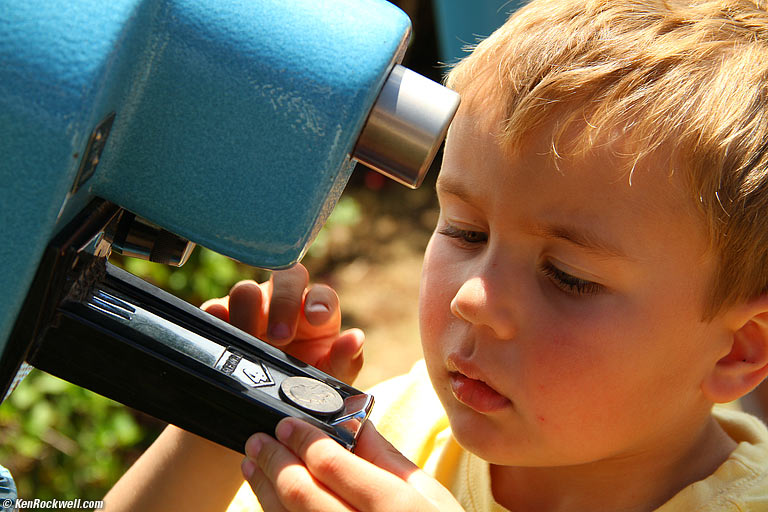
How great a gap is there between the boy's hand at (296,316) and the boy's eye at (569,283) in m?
0.40

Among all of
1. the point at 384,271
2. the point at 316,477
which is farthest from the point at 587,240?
the point at 384,271

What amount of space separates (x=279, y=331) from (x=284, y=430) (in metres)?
0.44

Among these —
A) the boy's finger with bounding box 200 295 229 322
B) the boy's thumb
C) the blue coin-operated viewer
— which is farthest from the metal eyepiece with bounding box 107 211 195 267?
the boy's finger with bounding box 200 295 229 322

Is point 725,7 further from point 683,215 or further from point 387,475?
point 387,475

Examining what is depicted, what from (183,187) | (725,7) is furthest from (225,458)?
(725,7)

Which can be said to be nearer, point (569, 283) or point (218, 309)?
point (569, 283)

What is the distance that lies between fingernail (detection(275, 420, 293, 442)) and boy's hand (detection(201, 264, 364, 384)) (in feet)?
1.41

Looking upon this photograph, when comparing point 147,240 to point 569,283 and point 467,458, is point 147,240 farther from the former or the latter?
point 467,458

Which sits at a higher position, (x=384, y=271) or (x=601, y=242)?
(x=601, y=242)

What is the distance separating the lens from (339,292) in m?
3.29

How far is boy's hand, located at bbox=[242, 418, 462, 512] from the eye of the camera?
→ 0.76 m

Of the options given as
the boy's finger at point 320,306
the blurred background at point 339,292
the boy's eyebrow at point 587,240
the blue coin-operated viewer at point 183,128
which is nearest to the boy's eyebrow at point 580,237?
the boy's eyebrow at point 587,240

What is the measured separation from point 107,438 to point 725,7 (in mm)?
1664

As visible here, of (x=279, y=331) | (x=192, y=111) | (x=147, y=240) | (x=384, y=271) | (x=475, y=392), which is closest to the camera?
(x=192, y=111)
